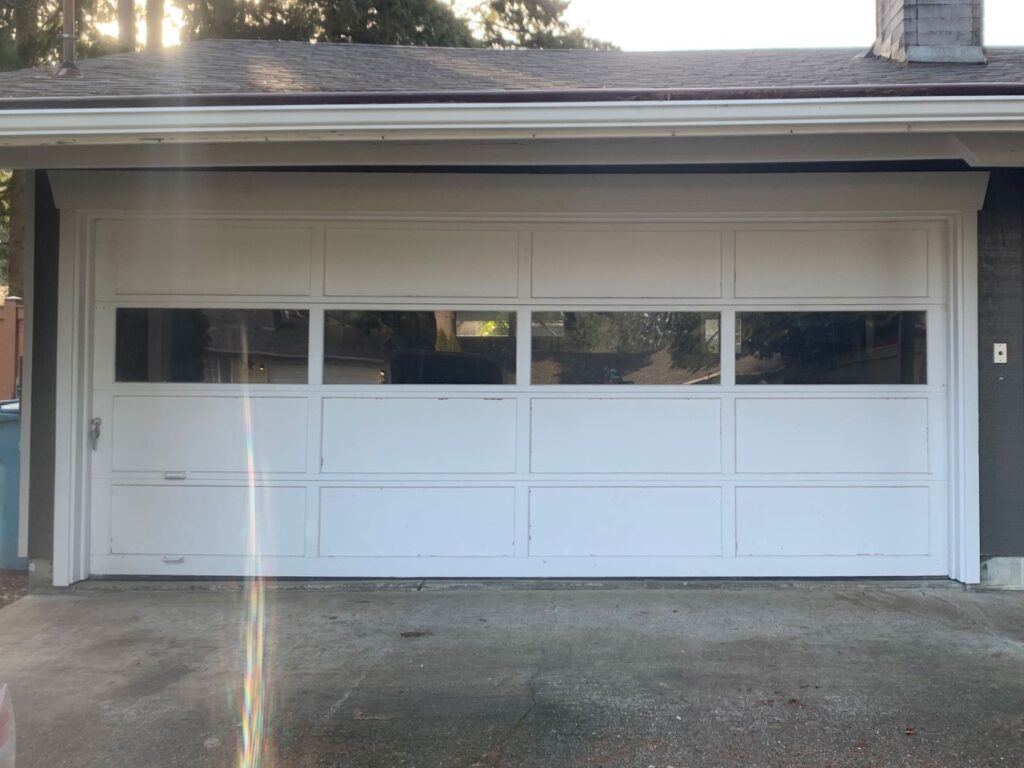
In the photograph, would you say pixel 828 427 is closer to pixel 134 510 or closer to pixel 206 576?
pixel 206 576

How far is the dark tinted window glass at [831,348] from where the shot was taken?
481cm

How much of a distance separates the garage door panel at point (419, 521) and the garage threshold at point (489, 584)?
0.60 feet

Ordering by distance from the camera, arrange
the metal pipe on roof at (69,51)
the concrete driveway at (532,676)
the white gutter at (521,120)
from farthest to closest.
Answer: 1. the metal pipe on roof at (69,51)
2. the white gutter at (521,120)
3. the concrete driveway at (532,676)

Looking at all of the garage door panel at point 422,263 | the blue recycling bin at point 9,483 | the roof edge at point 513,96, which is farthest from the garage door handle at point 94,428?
the roof edge at point 513,96

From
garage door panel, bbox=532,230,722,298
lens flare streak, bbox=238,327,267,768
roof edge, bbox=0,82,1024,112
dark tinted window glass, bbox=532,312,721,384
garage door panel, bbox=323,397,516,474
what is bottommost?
lens flare streak, bbox=238,327,267,768

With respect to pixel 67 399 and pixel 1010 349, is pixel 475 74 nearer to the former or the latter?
pixel 67 399

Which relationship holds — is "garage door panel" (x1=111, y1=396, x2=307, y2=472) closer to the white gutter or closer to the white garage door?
the white garage door

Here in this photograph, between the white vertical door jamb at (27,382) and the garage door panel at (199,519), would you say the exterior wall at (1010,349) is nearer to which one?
the garage door panel at (199,519)

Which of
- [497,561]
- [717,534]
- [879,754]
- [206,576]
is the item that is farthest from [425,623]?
[879,754]

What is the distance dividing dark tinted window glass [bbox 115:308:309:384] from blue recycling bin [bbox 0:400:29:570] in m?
0.98

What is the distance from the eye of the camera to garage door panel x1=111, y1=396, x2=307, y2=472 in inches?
191

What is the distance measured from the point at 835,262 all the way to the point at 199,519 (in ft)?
14.6

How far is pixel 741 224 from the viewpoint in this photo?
4.79 meters

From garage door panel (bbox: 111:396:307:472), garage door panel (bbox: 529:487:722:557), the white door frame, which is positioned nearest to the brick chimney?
the white door frame
